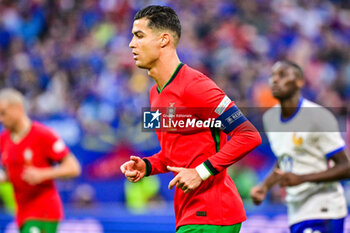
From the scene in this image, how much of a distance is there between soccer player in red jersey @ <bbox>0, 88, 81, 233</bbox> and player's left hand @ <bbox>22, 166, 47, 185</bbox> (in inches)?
1.2

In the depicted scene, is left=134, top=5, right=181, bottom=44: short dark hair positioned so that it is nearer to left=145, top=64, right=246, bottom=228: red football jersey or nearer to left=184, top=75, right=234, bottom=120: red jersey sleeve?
left=145, top=64, right=246, bottom=228: red football jersey

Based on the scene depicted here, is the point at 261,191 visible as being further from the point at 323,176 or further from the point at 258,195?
the point at 323,176

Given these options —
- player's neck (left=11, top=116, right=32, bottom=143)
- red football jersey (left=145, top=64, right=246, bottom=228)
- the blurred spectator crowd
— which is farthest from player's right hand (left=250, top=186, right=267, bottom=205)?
the blurred spectator crowd

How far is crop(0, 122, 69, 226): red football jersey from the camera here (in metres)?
6.35

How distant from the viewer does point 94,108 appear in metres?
12.1

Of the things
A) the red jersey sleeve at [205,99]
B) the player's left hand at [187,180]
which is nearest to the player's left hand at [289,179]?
the red jersey sleeve at [205,99]

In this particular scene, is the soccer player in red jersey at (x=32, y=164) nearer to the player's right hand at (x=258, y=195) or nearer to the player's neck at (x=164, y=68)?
the player's right hand at (x=258, y=195)

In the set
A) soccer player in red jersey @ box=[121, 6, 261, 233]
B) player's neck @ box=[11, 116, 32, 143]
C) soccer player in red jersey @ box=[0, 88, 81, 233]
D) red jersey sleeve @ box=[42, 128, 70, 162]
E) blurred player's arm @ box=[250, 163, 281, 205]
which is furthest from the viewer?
player's neck @ box=[11, 116, 32, 143]

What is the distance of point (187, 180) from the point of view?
3656 mm

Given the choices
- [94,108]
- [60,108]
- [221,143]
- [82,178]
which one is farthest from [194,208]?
[60,108]

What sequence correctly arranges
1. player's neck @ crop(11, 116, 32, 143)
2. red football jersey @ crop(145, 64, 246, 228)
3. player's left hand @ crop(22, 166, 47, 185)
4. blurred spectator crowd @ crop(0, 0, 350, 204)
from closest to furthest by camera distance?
red football jersey @ crop(145, 64, 246, 228), player's left hand @ crop(22, 166, 47, 185), player's neck @ crop(11, 116, 32, 143), blurred spectator crowd @ crop(0, 0, 350, 204)

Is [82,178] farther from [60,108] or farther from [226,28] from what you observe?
[226,28]

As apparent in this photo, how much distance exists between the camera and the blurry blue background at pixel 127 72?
31.0 feet

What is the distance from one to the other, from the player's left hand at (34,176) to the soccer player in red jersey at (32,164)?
0.10 ft
